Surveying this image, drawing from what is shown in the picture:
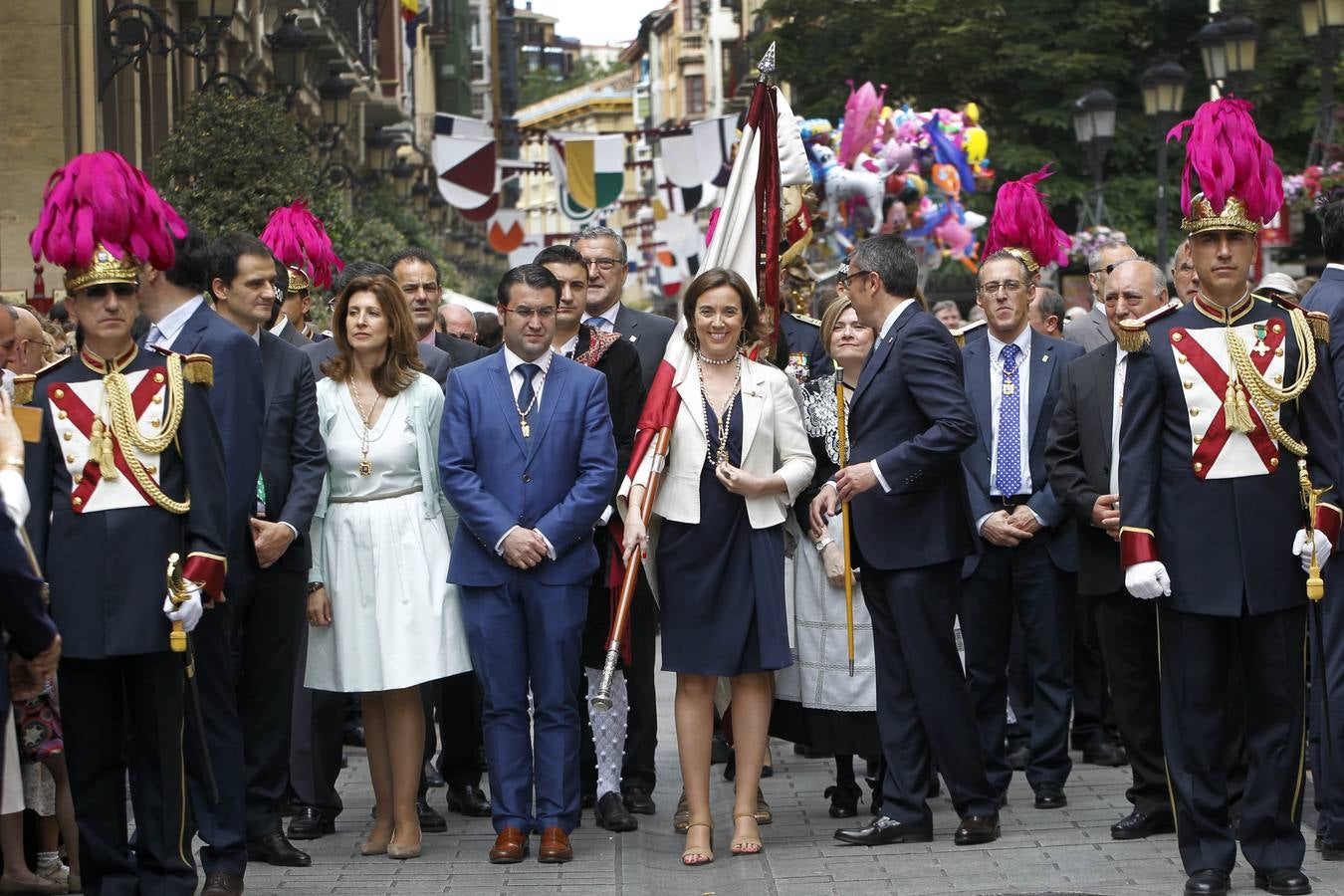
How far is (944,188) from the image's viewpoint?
18.3 meters

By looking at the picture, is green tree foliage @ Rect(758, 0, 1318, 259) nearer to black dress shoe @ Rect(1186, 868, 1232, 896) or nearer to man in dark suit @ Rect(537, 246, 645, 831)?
man in dark suit @ Rect(537, 246, 645, 831)

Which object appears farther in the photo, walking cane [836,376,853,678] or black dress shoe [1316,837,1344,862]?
walking cane [836,376,853,678]

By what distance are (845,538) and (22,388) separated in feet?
10.7

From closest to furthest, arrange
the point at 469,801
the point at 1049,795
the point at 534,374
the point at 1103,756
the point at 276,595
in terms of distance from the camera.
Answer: the point at 276,595 < the point at 534,374 < the point at 1049,795 < the point at 469,801 < the point at 1103,756

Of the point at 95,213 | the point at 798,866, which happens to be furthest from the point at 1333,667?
the point at 95,213

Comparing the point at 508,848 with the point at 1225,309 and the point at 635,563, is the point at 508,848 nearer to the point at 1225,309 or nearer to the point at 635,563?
the point at 635,563

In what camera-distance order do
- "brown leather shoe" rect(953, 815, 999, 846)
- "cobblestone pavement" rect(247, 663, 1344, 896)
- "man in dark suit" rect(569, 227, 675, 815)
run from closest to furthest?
"cobblestone pavement" rect(247, 663, 1344, 896) → "brown leather shoe" rect(953, 815, 999, 846) → "man in dark suit" rect(569, 227, 675, 815)

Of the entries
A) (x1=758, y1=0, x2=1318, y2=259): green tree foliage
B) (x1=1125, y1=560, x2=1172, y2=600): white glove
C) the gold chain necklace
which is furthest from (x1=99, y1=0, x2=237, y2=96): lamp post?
(x1=758, y1=0, x2=1318, y2=259): green tree foliage

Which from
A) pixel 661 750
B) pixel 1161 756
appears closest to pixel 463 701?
pixel 661 750

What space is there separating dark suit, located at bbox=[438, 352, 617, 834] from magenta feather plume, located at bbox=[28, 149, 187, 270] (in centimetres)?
174

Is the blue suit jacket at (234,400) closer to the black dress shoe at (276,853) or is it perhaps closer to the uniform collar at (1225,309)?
the black dress shoe at (276,853)

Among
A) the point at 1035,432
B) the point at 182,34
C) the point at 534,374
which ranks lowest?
the point at 1035,432

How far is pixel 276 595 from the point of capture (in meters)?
7.84

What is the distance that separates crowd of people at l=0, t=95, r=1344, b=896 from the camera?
21.7 feet
